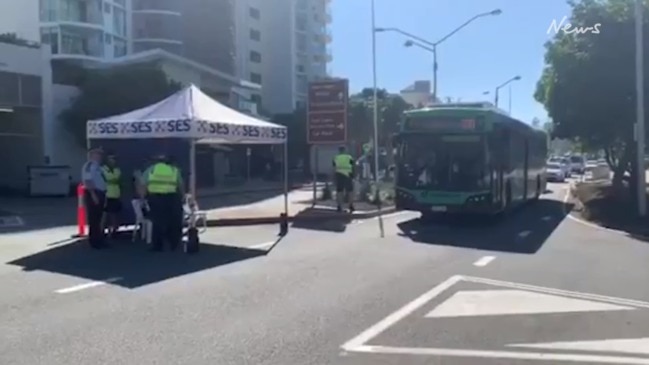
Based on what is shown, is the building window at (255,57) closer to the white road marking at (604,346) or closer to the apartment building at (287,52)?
the apartment building at (287,52)

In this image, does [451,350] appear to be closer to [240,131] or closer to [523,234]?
[240,131]

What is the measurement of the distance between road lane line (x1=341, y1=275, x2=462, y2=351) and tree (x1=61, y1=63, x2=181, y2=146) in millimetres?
34706

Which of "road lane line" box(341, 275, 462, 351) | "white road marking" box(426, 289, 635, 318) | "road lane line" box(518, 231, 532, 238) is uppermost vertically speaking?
"road lane line" box(341, 275, 462, 351)

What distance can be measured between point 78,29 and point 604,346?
61.3 m

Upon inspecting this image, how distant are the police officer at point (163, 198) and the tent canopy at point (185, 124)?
107cm

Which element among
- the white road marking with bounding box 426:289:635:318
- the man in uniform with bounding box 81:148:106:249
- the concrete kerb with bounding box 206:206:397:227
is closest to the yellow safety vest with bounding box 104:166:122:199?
the man in uniform with bounding box 81:148:106:249

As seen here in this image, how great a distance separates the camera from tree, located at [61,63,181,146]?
143 feet

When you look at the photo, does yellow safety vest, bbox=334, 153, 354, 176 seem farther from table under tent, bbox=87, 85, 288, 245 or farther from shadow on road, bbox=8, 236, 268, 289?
shadow on road, bbox=8, 236, 268, 289

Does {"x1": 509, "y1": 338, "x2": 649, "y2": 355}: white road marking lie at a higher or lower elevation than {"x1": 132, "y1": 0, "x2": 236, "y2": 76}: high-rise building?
lower

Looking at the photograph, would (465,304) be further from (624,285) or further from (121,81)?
(121,81)

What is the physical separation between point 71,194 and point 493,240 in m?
24.7

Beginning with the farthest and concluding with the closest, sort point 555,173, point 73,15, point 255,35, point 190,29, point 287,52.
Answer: point 287,52, point 255,35, point 190,29, point 73,15, point 555,173

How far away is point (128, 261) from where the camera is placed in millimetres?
13711

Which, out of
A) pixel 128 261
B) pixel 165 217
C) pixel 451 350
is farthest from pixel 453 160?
pixel 451 350
